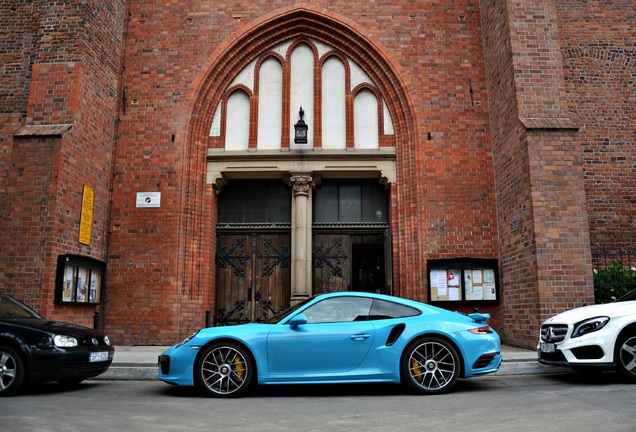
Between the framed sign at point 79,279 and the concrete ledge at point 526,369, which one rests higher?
the framed sign at point 79,279

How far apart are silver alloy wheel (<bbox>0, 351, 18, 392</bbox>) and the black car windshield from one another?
0.79 metres

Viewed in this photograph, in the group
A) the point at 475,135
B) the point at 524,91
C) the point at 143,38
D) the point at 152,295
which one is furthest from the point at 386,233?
the point at 143,38

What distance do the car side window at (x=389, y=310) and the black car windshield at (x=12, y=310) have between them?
15.8 ft

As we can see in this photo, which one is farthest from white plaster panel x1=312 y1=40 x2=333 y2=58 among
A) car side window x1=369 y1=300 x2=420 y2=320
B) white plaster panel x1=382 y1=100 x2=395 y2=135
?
car side window x1=369 y1=300 x2=420 y2=320

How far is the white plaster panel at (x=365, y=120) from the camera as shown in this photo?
1265 cm

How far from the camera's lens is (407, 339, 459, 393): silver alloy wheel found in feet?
19.9

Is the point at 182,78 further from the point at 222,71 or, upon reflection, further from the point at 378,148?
the point at 378,148

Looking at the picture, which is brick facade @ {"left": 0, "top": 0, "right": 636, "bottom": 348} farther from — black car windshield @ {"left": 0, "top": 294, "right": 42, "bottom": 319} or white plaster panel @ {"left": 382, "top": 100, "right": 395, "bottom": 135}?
black car windshield @ {"left": 0, "top": 294, "right": 42, "bottom": 319}

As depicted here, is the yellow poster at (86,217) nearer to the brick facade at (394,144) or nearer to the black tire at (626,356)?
the brick facade at (394,144)

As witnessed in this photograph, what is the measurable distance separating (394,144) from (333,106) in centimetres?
176

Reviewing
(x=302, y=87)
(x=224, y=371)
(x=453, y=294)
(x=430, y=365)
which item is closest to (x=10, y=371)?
(x=224, y=371)

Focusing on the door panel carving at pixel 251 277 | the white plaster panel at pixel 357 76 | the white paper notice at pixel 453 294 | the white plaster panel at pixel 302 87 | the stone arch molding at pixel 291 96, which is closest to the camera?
the white paper notice at pixel 453 294

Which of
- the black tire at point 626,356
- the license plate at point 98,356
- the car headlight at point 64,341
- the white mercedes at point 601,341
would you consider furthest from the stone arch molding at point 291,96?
the black tire at point 626,356

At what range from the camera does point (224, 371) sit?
6031 millimetres
